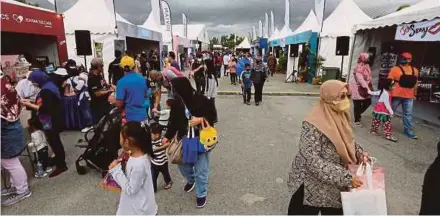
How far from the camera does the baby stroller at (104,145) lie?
381cm

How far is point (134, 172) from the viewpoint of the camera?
82.7 inches

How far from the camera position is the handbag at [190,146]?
9.28ft

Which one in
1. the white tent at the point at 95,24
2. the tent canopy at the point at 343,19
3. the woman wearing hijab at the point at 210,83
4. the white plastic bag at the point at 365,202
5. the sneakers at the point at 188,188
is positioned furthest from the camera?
the tent canopy at the point at 343,19

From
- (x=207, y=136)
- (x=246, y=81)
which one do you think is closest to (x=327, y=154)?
(x=207, y=136)

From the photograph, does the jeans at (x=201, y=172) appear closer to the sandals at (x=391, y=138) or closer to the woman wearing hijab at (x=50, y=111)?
the woman wearing hijab at (x=50, y=111)

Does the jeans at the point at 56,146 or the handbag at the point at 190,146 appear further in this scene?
the jeans at the point at 56,146

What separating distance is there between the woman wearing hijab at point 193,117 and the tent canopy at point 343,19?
1205 centimetres

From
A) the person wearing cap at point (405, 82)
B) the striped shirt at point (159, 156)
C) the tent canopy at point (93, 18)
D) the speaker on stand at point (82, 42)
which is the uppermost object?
the tent canopy at point (93, 18)

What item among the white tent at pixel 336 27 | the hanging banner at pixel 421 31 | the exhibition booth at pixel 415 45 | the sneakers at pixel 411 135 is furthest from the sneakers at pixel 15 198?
the white tent at pixel 336 27

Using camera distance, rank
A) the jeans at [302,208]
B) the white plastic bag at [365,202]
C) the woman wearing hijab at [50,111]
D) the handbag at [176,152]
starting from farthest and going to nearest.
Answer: the woman wearing hijab at [50,111] < the handbag at [176,152] < the jeans at [302,208] < the white plastic bag at [365,202]

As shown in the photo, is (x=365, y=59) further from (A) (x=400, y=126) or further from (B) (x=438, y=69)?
(B) (x=438, y=69)

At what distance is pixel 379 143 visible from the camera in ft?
17.6

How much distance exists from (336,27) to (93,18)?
10.8m

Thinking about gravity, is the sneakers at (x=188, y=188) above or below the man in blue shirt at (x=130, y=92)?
below
